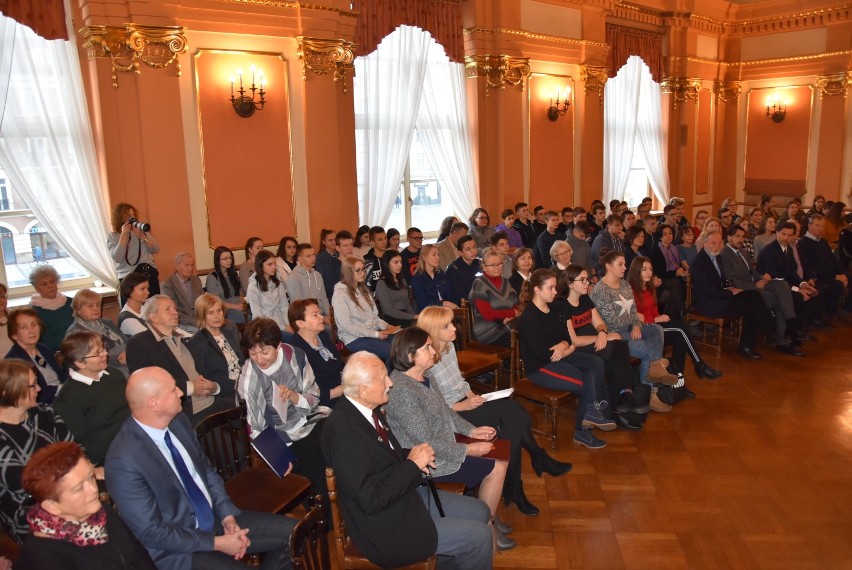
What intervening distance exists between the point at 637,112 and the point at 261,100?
25.0 feet

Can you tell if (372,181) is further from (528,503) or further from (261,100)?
(528,503)

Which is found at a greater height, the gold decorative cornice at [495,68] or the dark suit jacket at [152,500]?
the gold decorative cornice at [495,68]

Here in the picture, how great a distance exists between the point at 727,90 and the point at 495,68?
6.73 m

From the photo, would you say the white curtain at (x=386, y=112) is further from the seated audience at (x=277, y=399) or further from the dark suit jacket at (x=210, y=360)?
the seated audience at (x=277, y=399)

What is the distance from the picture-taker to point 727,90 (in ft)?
43.0

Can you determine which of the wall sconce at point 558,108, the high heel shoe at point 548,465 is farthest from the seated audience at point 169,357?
the wall sconce at point 558,108

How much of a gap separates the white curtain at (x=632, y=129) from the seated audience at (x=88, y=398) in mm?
9176

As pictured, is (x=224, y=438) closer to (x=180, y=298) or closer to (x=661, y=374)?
(x=180, y=298)

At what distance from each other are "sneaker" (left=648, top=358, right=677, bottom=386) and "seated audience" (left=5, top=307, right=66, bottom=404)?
4.34 meters

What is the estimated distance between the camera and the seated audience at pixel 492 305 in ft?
18.3

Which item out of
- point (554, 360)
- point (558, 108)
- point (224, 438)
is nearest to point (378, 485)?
point (224, 438)

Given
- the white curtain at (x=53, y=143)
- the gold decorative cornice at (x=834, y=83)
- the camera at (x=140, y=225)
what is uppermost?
the gold decorative cornice at (x=834, y=83)

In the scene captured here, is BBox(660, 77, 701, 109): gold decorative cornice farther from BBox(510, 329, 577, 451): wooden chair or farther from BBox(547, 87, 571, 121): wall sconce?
BBox(510, 329, 577, 451): wooden chair

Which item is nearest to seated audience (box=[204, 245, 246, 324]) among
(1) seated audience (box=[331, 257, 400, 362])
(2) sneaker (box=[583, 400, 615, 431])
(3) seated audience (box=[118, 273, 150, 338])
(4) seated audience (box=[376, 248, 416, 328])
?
(1) seated audience (box=[331, 257, 400, 362])
